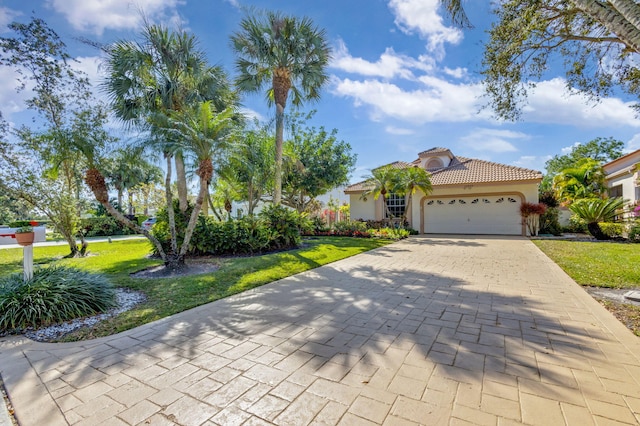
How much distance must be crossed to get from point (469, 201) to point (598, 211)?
5874mm

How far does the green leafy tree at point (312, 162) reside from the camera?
16953 mm

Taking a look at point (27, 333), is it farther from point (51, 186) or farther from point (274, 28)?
point (274, 28)

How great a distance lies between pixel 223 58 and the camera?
10727 mm

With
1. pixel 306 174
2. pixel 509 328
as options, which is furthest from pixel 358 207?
pixel 509 328

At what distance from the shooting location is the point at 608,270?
6812 millimetres

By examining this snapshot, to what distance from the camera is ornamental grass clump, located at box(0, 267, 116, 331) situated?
13.4 ft

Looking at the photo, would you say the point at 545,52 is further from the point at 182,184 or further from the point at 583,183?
the point at 583,183

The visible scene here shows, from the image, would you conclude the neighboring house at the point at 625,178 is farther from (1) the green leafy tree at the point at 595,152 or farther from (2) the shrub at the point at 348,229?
(1) the green leafy tree at the point at 595,152

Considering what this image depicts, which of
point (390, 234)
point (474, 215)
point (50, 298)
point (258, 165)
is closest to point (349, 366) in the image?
point (50, 298)

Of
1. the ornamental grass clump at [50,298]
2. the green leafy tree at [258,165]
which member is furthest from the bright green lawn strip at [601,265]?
the green leafy tree at [258,165]

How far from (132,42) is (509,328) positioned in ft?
39.3

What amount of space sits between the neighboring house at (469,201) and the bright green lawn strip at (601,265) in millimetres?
6582

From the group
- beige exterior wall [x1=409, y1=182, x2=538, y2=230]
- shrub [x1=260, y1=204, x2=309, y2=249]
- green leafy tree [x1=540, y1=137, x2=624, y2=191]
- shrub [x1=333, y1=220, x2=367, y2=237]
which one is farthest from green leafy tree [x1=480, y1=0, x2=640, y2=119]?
green leafy tree [x1=540, y1=137, x2=624, y2=191]

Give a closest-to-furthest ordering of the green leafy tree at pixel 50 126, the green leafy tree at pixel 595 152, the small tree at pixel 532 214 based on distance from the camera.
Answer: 1. the green leafy tree at pixel 50 126
2. the small tree at pixel 532 214
3. the green leafy tree at pixel 595 152
